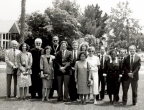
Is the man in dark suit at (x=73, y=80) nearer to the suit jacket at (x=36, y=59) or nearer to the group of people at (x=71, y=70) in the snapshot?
the group of people at (x=71, y=70)

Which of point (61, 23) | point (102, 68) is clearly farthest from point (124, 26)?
point (102, 68)

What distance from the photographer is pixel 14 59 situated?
9906mm

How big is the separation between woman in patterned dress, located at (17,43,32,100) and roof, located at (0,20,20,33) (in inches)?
1356

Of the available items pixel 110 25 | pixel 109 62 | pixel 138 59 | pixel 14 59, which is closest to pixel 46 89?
pixel 14 59

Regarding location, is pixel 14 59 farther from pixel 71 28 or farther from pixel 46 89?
pixel 71 28

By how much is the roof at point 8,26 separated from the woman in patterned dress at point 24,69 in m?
34.4

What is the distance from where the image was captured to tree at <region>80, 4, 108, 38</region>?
6975 cm

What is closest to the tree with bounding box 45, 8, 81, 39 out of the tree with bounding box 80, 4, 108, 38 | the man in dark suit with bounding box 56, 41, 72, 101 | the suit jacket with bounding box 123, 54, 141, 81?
the tree with bounding box 80, 4, 108, 38

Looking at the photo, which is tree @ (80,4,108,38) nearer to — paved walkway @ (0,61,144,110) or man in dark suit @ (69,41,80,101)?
man in dark suit @ (69,41,80,101)

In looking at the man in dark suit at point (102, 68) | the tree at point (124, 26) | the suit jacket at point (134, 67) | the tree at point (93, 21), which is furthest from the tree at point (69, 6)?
the suit jacket at point (134, 67)

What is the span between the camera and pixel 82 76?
924 cm

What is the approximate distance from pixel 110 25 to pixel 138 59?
43.0 m

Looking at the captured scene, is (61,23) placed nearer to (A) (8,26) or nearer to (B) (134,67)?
(A) (8,26)

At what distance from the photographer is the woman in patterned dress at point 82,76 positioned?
9.16 meters
